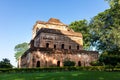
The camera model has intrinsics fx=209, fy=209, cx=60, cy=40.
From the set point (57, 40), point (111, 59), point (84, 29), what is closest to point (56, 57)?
point (57, 40)

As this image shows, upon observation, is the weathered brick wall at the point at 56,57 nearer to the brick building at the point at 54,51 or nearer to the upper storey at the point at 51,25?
the brick building at the point at 54,51

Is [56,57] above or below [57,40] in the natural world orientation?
below

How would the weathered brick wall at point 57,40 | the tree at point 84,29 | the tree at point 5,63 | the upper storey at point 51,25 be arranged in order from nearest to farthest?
the tree at point 5,63
the weathered brick wall at point 57,40
the upper storey at point 51,25
the tree at point 84,29

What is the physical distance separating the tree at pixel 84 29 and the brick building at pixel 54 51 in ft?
35.1

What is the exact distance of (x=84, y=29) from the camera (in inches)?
2717

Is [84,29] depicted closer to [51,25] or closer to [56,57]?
[51,25]

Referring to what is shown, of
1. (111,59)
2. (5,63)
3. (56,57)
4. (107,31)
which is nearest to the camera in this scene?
(111,59)

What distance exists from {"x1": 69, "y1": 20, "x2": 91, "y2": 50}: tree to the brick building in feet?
35.1

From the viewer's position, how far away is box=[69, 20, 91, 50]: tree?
217 feet

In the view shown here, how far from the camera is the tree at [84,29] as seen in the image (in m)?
66.0

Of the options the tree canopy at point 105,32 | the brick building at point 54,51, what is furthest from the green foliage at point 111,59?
the brick building at point 54,51

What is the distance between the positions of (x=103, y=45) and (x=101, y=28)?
605 centimetres

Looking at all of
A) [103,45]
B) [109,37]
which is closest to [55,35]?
[109,37]

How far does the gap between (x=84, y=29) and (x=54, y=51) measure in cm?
2950
